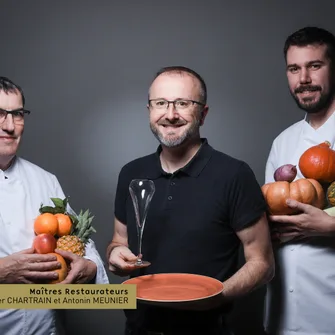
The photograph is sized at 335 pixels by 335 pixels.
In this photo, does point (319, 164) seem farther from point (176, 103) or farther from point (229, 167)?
point (176, 103)

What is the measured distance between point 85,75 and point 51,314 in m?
0.93

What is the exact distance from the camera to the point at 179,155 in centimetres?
143

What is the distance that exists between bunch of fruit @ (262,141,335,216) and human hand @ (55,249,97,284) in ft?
1.73

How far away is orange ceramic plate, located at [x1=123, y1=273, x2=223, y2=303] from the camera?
1152 mm

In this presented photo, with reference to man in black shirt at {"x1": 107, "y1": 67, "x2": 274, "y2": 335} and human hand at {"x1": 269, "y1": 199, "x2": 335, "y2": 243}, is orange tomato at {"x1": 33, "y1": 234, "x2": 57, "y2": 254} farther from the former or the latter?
human hand at {"x1": 269, "y1": 199, "x2": 335, "y2": 243}

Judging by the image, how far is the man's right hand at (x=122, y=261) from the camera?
125cm

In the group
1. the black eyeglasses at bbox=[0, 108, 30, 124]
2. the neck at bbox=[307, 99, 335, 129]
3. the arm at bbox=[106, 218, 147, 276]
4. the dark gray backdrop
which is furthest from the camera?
the dark gray backdrop

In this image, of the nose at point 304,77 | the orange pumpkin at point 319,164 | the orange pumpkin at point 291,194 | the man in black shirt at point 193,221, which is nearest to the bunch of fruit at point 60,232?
the man in black shirt at point 193,221

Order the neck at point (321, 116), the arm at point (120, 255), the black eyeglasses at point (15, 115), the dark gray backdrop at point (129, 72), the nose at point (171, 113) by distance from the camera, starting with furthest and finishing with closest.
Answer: the dark gray backdrop at point (129, 72), the neck at point (321, 116), the black eyeglasses at point (15, 115), the nose at point (171, 113), the arm at point (120, 255)

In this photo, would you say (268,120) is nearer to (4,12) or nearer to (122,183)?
(122,183)

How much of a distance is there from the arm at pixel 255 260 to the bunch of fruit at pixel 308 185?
68 millimetres

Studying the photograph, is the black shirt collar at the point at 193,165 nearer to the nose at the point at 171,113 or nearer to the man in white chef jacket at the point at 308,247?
the nose at the point at 171,113

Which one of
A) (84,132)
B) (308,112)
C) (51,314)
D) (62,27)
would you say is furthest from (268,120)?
(51,314)

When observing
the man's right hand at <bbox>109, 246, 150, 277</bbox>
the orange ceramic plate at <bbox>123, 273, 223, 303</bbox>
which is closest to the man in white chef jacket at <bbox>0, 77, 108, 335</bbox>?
the man's right hand at <bbox>109, 246, 150, 277</bbox>
